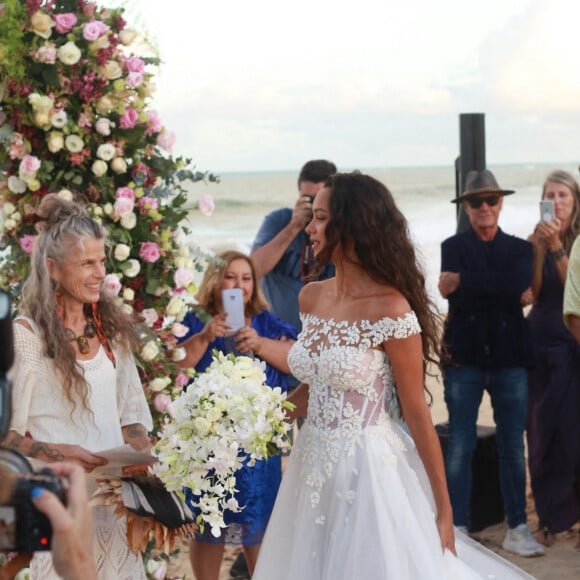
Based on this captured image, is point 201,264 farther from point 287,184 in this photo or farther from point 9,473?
point 287,184

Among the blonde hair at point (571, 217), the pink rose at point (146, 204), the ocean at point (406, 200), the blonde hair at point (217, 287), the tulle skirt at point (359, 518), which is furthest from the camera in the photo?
the ocean at point (406, 200)

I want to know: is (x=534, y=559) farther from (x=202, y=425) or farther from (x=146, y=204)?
(x=202, y=425)

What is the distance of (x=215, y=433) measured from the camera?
3.45m

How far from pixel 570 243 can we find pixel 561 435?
47.5 inches

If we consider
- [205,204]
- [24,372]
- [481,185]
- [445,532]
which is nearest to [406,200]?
[481,185]

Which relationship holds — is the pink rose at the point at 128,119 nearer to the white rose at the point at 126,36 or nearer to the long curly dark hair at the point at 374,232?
the white rose at the point at 126,36

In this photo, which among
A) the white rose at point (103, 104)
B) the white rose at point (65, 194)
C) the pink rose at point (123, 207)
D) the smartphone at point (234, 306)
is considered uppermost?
the white rose at point (103, 104)

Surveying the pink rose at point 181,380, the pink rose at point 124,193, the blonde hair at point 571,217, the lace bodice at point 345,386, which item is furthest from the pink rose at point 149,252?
the blonde hair at point 571,217

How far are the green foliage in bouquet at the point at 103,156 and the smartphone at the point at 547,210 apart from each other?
2.47 meters

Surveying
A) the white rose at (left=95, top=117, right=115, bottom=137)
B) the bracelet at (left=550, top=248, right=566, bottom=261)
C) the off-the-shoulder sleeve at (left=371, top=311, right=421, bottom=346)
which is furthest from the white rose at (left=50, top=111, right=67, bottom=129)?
the bracelet at (left=550, top=248, right=566, bottom=261)

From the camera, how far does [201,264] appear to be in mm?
5094

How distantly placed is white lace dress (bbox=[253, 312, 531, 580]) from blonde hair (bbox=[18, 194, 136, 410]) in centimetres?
79

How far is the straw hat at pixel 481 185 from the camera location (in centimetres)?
666

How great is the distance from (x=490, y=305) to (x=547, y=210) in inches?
27.4
